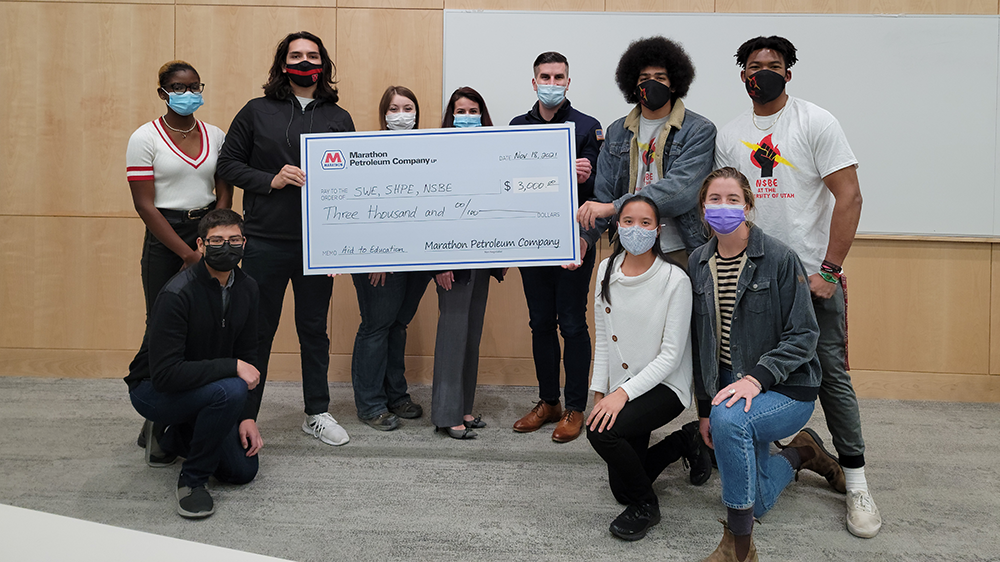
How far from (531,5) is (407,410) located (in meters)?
2.47

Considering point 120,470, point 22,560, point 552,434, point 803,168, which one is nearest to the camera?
point 22,560

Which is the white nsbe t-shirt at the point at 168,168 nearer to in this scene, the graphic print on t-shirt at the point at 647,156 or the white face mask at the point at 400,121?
the white face mask at the point at 400,121

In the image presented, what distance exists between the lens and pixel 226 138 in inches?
114

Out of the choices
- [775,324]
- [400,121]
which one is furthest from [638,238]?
[400,121]

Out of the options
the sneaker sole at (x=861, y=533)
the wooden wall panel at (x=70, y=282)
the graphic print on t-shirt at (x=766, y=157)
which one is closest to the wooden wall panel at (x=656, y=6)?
the graphic print on t-shirt at (x=766, y=157)

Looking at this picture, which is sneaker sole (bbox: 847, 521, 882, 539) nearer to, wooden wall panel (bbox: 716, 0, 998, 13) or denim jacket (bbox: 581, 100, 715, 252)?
denim jacket (bbox: 581, 100, 715, 252)

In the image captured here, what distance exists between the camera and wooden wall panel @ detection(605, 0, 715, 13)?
152 inches

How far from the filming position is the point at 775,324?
6.87 feet

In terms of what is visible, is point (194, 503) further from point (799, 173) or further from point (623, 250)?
point (799, 173)

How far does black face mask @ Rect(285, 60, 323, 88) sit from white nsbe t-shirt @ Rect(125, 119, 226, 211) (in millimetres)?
492

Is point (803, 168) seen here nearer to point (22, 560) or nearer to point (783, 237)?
point (783, 237)

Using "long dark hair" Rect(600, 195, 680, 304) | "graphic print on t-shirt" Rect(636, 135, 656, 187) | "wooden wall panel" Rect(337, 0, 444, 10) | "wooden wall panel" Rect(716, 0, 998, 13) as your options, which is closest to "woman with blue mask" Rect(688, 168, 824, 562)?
"long dark hair" Rect(600, 195, 680, 304)

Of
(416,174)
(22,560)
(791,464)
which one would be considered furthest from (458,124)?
(22,560)

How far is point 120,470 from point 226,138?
1465 millimetres
